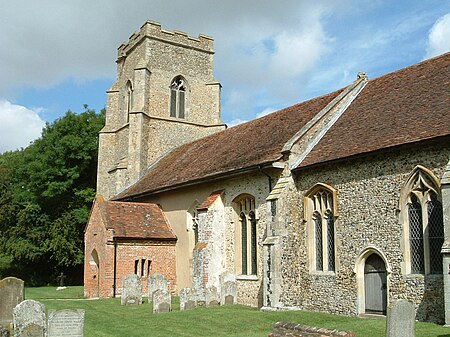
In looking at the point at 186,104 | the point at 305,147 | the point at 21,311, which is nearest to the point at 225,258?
the point at 305,147

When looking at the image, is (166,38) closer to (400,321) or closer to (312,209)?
(312,209)

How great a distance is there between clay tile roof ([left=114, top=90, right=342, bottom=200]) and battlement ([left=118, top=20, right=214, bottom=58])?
775 centimetres

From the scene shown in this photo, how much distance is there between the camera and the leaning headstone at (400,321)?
9.19 metres

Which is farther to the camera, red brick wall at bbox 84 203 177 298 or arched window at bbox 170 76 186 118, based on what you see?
arched window at bbox 170 76 186 118

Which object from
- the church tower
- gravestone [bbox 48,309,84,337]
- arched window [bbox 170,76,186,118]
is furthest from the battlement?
gravestone [bbox 48,309,84,337]

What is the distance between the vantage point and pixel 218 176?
21047mm

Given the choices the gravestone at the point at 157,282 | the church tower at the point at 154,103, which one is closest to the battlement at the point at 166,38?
the church tower at the point at 154,103

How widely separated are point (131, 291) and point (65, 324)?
10.6 metres

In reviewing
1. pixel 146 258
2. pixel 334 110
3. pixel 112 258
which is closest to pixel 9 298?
pixel 112 258

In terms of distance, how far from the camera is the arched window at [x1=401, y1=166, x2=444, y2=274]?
1405cm

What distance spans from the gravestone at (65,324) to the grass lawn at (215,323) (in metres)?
3.04

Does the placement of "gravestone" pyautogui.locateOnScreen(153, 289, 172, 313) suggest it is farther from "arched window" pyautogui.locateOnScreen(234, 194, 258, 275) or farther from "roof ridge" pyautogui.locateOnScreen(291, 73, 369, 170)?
"roof ridge" pyautogui.locateOnScreen(291, 73, 369, 170)

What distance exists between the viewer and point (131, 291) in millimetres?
20766

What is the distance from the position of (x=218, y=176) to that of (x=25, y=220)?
22042mm
